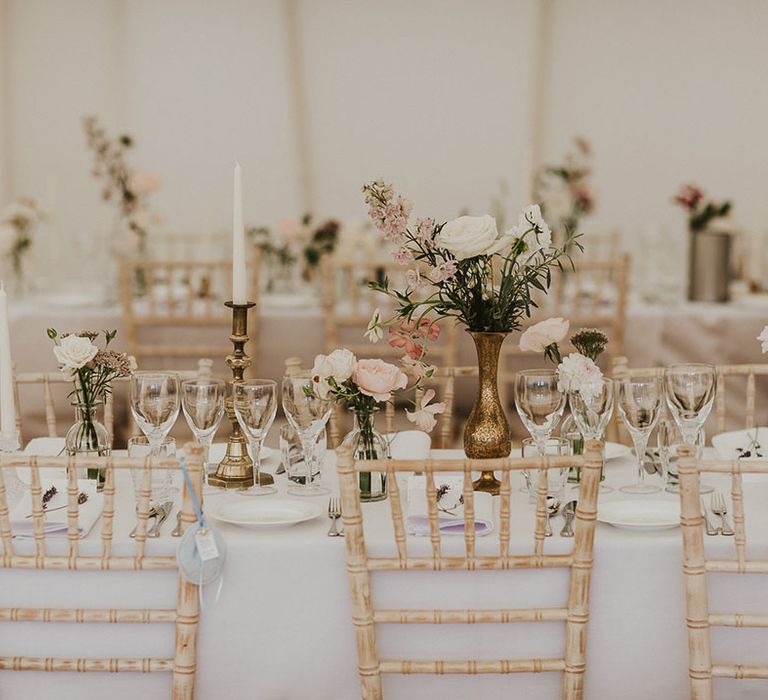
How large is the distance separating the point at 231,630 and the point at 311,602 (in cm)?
12

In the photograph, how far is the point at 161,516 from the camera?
1769 millimetres

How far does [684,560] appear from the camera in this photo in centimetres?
159

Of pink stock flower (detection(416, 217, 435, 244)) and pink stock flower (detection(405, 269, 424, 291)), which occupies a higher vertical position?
pink stock flower (detection(416, 217, 435, 244))

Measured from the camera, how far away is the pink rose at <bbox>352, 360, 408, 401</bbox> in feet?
6.23

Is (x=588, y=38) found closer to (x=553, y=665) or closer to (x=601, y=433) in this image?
(x=601, y=433)

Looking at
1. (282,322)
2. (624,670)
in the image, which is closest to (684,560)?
(624,670)

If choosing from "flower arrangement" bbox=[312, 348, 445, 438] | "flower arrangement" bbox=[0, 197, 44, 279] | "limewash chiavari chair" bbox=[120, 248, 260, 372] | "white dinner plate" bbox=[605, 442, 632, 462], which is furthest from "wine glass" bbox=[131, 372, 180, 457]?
"flower arrangement" bbox=[0, 197, 44, 279]

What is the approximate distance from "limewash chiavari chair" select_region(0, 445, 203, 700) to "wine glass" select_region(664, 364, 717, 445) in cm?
92

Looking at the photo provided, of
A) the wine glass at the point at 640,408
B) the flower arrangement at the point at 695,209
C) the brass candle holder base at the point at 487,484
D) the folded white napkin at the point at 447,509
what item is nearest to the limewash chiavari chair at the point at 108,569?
the folded white napkin at the point at 447,509

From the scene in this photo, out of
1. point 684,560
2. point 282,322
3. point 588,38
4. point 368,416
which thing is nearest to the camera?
point 684,560

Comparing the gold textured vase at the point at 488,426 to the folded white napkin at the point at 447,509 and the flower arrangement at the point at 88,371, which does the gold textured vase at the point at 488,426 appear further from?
the flower arrangement at the point at 88,371

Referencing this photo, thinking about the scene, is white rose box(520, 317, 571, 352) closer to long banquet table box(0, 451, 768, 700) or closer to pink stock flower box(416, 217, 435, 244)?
pink stock flower box(416, 217, 435, 244)

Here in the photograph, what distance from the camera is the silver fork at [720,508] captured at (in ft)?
5.64

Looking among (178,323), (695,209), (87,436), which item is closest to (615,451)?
(87,436)
